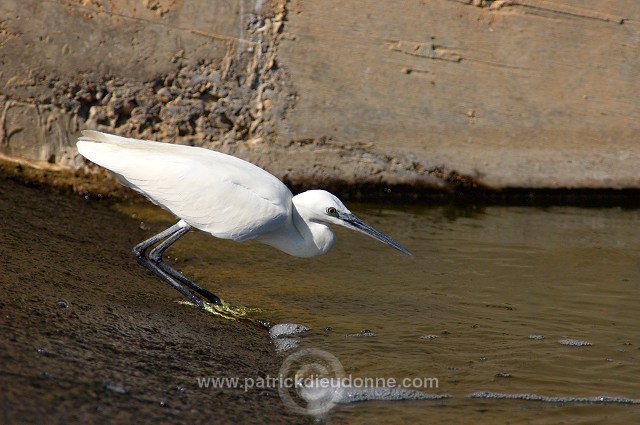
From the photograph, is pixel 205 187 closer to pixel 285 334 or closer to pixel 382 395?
pixel 285 334

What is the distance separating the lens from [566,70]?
289 inches

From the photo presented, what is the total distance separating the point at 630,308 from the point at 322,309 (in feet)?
6.49

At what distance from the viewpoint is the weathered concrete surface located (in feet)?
21.6

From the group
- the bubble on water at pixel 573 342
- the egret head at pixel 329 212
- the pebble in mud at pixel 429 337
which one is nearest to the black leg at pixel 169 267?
the egret head at pixel 329 212

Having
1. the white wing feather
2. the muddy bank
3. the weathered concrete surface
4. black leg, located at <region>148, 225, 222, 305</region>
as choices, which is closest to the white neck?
the white wing feather

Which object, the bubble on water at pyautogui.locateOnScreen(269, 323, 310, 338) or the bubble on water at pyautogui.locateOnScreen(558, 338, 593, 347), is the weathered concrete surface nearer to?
the bubble on water at pyautogui.locateOnScreen(269, 323, 310, 338)

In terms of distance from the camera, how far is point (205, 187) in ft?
15.4

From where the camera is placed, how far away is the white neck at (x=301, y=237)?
16.3 feet

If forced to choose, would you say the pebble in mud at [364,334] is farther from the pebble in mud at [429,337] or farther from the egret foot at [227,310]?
the egret foot at [227,310]

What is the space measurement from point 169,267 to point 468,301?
6.14ft

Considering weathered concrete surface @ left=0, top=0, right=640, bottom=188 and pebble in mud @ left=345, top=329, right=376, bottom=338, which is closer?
pebble in mud @ left=345, top=329, right=376, bottom=338

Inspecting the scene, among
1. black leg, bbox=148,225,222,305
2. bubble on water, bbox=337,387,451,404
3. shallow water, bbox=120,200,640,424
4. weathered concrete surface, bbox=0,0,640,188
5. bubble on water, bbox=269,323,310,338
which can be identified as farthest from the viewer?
weathered concrete surface, bbox=0,0,640,188

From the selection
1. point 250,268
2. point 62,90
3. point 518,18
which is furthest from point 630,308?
point 62,90

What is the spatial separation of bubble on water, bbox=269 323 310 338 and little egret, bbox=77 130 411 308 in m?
0.41
